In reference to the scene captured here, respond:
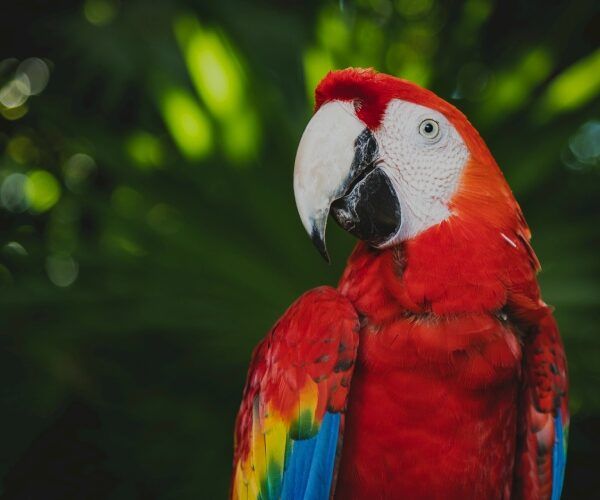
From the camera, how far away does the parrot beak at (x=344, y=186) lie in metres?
0.97


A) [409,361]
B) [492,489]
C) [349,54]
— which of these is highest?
[349,54]

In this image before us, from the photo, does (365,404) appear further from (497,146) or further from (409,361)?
(497,146)

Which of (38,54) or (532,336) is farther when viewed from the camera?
(38,54)

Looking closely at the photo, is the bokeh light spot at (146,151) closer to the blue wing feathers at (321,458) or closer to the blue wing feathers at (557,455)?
the blue wing feathers at (321,458)

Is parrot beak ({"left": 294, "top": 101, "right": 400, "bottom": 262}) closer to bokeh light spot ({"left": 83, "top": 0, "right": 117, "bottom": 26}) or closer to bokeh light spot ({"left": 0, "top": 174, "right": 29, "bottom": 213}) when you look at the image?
bokeh light spot ({"left": 83, "top": 0, "right": 117, "bottom": 26})

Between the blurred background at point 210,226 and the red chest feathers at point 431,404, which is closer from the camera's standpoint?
the red chest feathers at point 431,404

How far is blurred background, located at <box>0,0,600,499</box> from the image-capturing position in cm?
133

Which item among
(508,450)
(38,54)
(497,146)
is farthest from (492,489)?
(38,54)

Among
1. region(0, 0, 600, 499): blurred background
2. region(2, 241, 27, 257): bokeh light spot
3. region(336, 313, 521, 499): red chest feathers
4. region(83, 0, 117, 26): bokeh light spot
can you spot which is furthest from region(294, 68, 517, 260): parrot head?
region(83, 0, 117, 26): bokeh light spot

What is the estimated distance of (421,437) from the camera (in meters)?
0.94

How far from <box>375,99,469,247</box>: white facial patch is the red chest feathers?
15 centimetres

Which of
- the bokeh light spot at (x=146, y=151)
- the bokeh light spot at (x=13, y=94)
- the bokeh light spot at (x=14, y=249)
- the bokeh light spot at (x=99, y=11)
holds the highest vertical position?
the bokeh light spot at (x=99, y=11)

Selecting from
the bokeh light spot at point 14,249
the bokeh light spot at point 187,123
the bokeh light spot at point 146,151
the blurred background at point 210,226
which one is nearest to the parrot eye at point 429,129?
the blurred background at point 210,226

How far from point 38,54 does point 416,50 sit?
124cm
